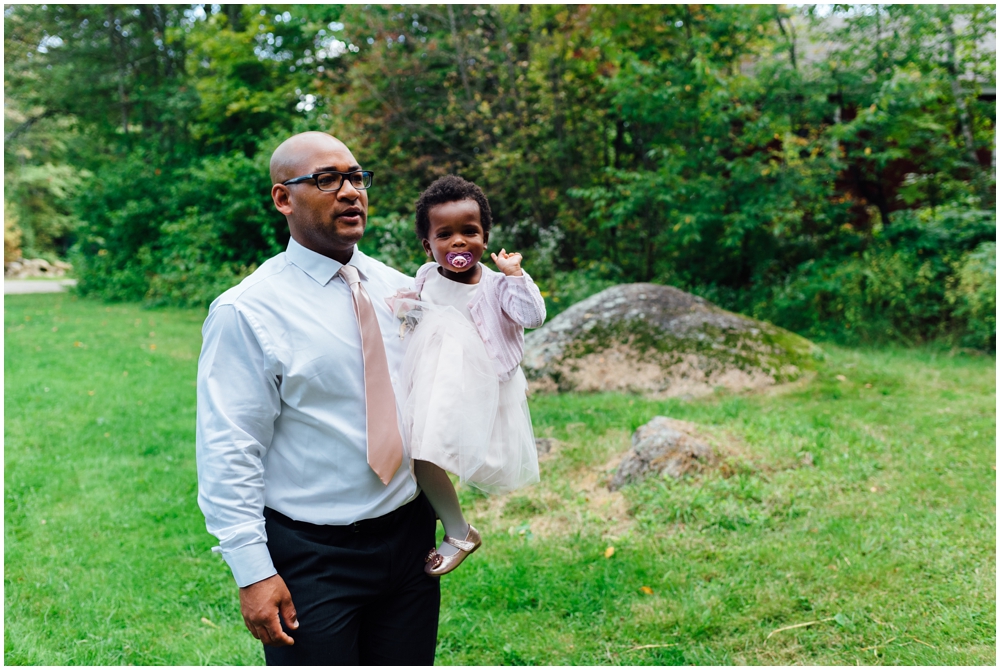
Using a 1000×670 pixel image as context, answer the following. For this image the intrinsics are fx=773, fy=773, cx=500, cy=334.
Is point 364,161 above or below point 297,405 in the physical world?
above

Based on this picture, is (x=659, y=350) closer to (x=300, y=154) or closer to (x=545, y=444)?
(x=545, y=444)

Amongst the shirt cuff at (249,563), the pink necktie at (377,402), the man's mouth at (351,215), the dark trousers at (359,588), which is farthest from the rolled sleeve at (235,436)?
the man's mouth at (351,215)

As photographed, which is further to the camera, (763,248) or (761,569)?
(763,248)

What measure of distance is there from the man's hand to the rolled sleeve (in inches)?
1.0

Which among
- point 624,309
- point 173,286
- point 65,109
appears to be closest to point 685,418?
point 624,309

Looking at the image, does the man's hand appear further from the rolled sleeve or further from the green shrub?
the green shrub

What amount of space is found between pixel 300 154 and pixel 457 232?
52 centimetres

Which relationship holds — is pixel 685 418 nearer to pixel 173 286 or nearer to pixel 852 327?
pixel 852 327

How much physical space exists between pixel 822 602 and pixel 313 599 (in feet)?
8.79

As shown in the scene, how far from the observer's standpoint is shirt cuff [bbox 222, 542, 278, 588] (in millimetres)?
1988

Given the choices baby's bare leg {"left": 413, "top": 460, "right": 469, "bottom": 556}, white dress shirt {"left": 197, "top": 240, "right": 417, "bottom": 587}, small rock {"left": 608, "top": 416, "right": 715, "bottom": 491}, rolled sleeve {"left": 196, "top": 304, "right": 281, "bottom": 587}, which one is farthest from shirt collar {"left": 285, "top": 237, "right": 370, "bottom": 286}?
small rock {"left": 608, "top": 416, "right": 715, "bottom": 491}

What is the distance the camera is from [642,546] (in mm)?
4383

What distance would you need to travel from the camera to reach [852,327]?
991 cm

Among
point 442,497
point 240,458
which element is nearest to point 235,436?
point 240,458
